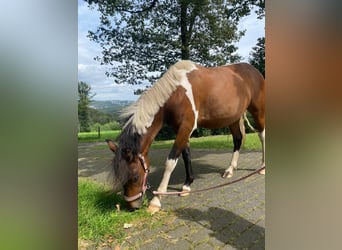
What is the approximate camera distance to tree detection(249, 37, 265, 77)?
4.36ft

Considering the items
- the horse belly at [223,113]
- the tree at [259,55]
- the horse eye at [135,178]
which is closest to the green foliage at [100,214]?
the horse eye at [135,178]

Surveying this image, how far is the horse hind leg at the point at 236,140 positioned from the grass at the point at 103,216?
55 cm

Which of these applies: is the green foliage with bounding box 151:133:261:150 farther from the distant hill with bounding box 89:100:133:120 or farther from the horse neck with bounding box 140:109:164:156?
the distant hill with bounding box 89:100:133:120

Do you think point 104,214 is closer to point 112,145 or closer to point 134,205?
point 134,205

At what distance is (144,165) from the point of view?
172 centimetres

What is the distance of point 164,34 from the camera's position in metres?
1.71

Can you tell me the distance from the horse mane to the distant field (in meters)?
0.12

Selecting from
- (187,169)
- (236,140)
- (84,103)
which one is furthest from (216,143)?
(84,103)

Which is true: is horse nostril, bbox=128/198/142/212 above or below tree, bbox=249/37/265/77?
below

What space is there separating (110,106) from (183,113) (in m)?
0.54

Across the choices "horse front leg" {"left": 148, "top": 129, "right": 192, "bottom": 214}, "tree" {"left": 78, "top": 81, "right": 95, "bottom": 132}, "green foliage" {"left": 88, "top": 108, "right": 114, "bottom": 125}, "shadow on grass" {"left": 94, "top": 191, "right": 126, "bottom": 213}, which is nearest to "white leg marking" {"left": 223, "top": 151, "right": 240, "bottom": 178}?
"horse front leg" {"left": 148, "top": 129, "right": 192, "bottom": 214}

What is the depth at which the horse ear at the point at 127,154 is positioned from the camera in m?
1.64
